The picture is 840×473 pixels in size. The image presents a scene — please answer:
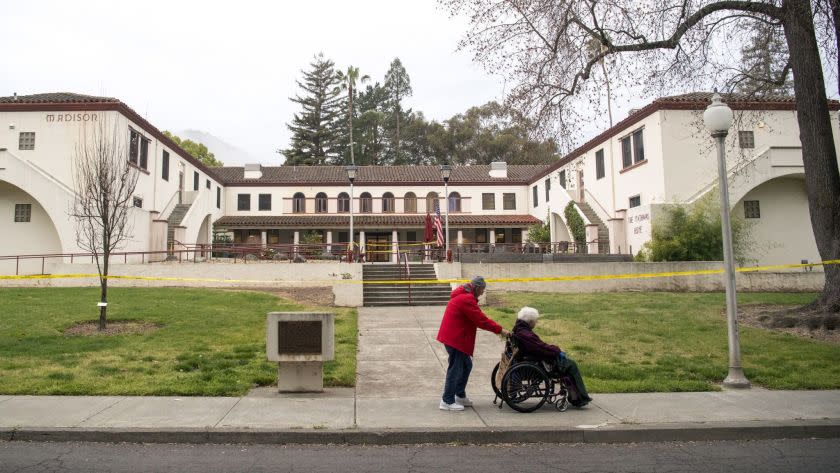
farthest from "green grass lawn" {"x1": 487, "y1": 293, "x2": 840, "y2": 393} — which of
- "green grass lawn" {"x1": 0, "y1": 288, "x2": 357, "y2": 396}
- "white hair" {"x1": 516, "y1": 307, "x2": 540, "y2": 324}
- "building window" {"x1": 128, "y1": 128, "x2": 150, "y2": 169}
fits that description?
"building window" {"x1": 128, "y1": 128, "x2": 150, "y2": 169}

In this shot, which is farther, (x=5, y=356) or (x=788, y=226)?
(x=788, y=226)

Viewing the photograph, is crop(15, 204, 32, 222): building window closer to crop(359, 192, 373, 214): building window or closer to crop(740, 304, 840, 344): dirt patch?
crop(359, 192, 373, 214): building window

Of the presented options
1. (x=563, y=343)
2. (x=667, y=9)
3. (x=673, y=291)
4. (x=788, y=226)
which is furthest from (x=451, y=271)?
(x=788, y=226)

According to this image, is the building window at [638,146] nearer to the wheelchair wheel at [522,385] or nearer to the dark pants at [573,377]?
the dark pants at [573,377]

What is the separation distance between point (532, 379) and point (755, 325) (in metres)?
8.98

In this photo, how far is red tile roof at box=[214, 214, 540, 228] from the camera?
41844 mm

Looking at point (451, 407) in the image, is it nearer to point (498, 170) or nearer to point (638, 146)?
point (638, 146)

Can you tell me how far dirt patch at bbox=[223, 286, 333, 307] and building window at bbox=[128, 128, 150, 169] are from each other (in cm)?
1008

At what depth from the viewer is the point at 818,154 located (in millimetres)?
12875

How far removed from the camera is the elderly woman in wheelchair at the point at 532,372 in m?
6.87

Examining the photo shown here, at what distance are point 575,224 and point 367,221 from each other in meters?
16.7

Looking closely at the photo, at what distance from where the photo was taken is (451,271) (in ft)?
69.2

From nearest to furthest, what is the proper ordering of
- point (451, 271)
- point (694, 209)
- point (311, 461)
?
point (311, 461), point (451, 271), point (694, 209)

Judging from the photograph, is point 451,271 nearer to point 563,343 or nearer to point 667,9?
point 563,343
